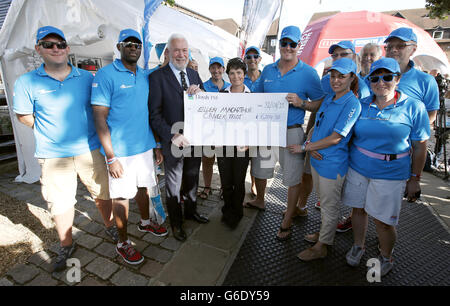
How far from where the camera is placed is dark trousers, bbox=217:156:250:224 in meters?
2.79

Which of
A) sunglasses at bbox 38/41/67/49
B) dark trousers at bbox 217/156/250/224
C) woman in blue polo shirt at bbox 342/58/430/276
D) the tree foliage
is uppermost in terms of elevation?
the tree foliage

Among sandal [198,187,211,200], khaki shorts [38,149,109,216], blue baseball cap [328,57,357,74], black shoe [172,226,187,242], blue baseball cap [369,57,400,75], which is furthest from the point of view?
sandal [198,187,211,200]

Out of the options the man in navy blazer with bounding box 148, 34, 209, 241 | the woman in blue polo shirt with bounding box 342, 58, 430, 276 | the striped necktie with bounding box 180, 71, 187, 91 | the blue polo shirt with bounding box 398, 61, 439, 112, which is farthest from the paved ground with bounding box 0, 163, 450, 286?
the blue polo shirt with bounding box 398, 61, 439, 112

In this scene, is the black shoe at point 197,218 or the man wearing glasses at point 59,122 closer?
the man wearing glasses at point 59,122

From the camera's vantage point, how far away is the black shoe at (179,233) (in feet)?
8.98

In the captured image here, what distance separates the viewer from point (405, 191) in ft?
7.14

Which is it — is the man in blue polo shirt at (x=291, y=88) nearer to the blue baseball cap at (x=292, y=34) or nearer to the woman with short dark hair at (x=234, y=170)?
the blue baseball cap at (x=292, y=34)

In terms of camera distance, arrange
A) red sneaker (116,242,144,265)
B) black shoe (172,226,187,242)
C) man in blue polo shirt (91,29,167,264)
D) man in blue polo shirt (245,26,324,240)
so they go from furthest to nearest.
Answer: black shoe (172,226,187,242)
man in blue polo shirt (245,26,324,240)
red sneaker (116,242,144,265)
man in blue polo shirt (91,29,167,264)

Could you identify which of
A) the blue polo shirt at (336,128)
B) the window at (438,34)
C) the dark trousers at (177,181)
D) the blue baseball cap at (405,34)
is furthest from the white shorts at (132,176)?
the window at (438,34)

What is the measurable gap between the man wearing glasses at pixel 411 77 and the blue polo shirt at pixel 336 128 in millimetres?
749

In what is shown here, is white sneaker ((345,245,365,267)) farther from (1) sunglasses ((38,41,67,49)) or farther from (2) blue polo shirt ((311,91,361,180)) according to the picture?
(1) sunglasses ((38,41,67,49))

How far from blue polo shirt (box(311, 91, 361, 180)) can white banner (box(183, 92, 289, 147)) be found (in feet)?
1.31

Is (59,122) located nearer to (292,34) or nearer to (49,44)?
(49,44)

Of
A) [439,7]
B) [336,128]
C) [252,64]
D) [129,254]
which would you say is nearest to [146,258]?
[129,254]
